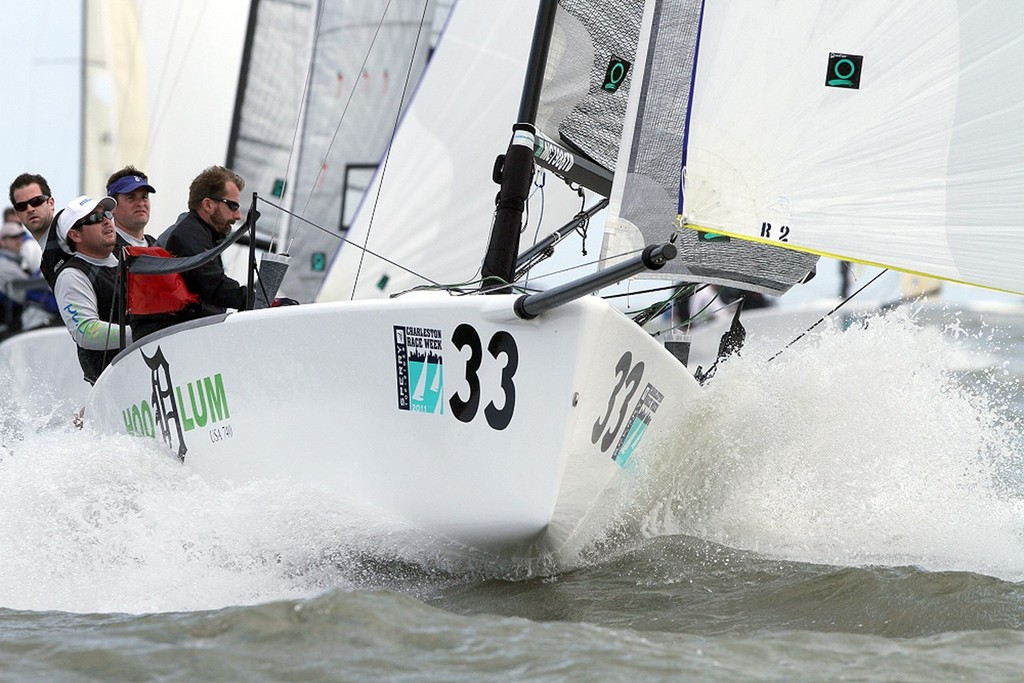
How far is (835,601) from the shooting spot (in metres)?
2.81

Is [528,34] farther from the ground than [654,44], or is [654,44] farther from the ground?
[528,34]

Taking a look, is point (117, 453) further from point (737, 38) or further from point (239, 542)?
point (737, 38)

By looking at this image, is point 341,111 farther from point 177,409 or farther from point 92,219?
point 177,409

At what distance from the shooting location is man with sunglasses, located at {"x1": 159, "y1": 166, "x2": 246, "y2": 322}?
13.1ft

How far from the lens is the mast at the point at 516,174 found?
136 inches

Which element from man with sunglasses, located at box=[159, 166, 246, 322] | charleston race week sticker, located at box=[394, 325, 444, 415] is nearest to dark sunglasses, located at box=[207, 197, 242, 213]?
man with sunglasses, located at box=[159, 166, 246, 322]

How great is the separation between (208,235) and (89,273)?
40 cm

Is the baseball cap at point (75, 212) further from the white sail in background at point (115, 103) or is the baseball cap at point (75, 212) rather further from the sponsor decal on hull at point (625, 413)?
the white sail in background at point (115, 103)

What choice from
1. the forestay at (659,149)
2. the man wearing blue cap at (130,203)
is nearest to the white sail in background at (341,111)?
the man wearing blue cap at (130,203)

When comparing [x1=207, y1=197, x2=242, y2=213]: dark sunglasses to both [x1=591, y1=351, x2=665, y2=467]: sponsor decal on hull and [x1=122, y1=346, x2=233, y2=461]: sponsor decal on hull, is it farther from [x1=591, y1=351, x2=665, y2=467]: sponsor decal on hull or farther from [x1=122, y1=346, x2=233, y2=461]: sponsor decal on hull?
[x1=591, y1=351, x2=665, y2=467]: sponsor decal on hull

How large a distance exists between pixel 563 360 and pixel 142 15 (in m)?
8.39

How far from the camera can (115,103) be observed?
1063 centimetres

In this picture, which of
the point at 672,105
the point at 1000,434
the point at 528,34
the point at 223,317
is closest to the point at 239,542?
the point at 223,317

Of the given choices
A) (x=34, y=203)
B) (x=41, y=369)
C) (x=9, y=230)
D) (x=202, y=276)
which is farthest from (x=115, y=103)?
(x=202, y=276)
